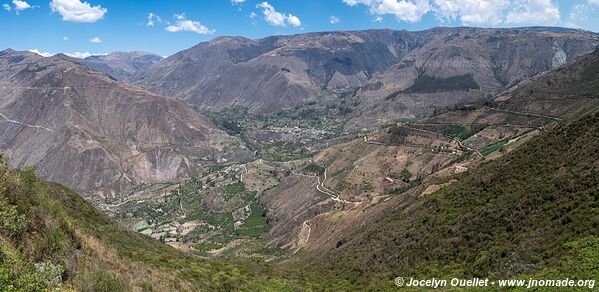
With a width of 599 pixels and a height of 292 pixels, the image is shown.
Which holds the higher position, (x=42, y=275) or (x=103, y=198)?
(x=42, y=275)

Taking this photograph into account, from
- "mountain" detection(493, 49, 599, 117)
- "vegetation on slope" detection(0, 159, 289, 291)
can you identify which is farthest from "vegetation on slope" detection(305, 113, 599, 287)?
"mountain" detection(493, 49, 599, 117)

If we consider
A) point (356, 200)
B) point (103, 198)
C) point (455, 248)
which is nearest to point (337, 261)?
point (455, 248)

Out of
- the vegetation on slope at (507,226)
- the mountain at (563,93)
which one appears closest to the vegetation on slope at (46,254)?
the vegetation on slope at (507,226)

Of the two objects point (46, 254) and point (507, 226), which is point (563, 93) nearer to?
point (507, 226)

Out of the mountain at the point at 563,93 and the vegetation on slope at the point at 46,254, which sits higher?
the mountain at the point at 563,93

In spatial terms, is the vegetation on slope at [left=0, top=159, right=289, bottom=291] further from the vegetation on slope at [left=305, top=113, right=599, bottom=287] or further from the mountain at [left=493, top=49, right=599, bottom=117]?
the mountain at [left=493, top=49, right=599, bottom=117]

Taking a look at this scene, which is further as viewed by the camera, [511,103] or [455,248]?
[511,103]

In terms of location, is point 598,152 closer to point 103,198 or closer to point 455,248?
point 455,248

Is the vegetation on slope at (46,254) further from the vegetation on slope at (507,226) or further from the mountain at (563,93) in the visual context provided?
the mountain at (563,93)
